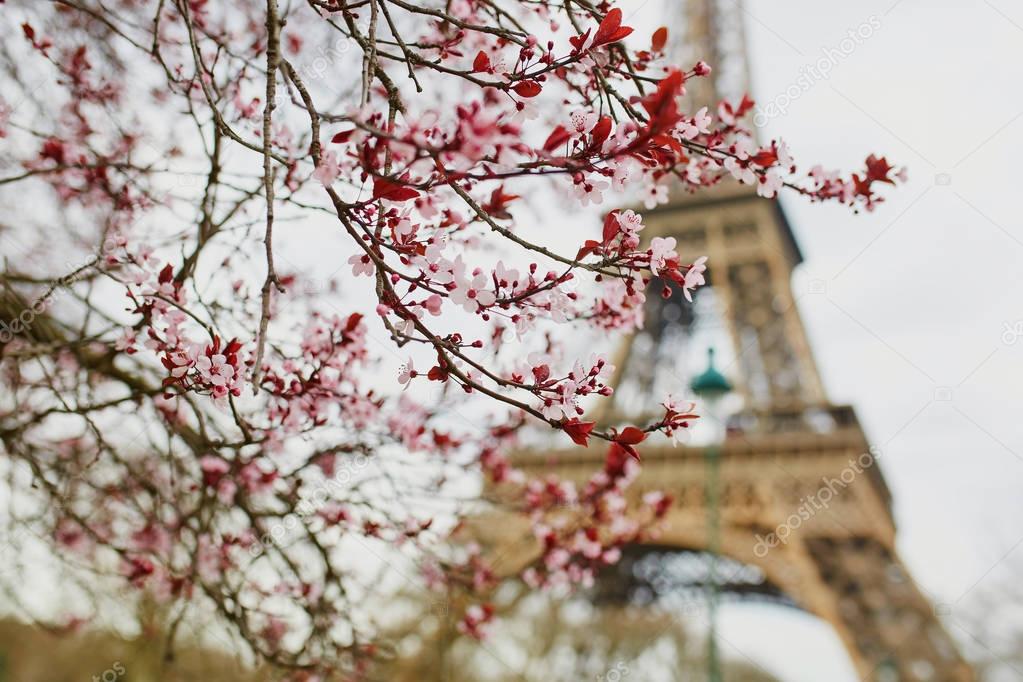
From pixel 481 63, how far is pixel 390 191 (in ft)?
1.21

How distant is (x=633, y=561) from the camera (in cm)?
1579

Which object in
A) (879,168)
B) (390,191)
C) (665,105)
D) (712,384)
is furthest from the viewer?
(712,384)

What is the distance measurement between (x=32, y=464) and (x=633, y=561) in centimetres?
1428

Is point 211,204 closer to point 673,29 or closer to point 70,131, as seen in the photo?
point 70,131

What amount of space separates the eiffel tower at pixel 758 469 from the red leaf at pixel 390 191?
6.46 m

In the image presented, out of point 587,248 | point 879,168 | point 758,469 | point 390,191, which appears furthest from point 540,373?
point 758,469

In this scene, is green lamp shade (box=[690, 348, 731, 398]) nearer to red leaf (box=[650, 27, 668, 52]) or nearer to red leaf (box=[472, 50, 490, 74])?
red leaf (box=[650, 27, 668, 52])

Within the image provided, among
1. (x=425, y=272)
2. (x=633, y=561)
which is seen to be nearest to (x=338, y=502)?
(x=425, y=272)

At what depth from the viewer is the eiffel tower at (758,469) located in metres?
10.8

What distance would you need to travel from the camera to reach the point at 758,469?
1240 centimetres

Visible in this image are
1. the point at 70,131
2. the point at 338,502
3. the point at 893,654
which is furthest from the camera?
the point at 893,654

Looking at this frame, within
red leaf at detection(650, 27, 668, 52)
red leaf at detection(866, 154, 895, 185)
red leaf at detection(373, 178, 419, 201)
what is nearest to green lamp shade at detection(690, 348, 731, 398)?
red leaf at detection(866, 154, 895, 185)

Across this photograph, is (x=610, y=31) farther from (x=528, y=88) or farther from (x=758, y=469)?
(x=758, y=469)

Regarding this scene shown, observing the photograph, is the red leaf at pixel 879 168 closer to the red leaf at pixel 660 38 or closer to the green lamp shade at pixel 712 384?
the red leaf at pixel 660 38
